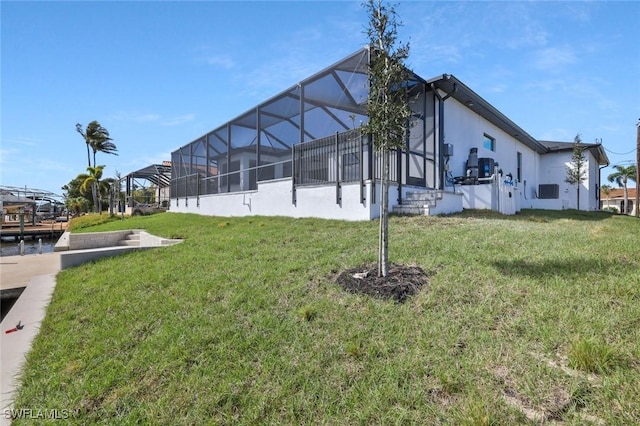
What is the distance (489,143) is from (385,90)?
42.2ft

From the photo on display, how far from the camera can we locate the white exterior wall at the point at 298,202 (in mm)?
7410

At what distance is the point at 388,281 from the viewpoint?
10.6 feet

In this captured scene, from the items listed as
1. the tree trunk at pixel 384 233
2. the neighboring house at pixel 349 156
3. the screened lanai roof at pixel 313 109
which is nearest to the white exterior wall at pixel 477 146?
the neighboring house at pixel 349 156

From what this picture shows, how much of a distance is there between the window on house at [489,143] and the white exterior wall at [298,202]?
26.7ft

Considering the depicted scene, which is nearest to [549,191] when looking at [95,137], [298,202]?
[298,202]

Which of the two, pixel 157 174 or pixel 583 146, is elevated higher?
pixel 583 146

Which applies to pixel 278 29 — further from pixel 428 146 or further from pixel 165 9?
pixel 428 146

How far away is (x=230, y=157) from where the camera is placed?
49.1ft

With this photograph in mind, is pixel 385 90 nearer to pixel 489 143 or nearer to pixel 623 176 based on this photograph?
pixel 489 143

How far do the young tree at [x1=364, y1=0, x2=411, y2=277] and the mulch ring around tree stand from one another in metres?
0.15

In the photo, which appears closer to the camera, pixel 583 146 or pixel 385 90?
pixel 385 90

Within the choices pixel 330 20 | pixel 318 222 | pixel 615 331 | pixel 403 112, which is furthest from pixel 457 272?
pixel 330 20

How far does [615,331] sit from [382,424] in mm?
1685

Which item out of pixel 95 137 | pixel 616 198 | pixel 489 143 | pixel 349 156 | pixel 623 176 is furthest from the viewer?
pixel 616 198
